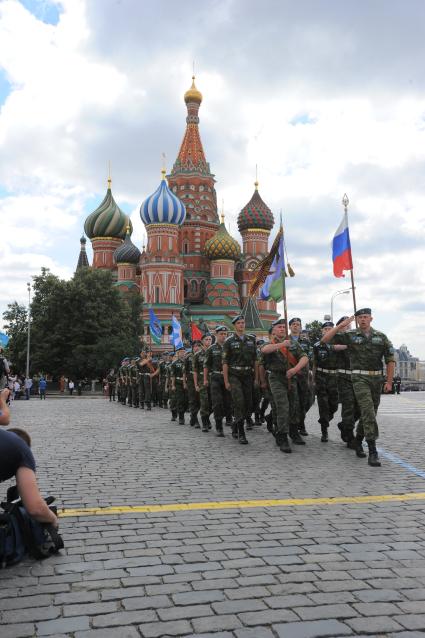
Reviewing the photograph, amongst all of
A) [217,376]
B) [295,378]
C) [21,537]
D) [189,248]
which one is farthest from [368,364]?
[189,248]

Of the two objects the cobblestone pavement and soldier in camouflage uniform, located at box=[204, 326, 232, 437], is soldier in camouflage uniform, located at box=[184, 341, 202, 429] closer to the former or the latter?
soldier in camouflage uniform, located at box=[204, 326, 232, 437]

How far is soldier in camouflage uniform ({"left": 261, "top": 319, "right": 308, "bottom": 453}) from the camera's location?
9.28 meters

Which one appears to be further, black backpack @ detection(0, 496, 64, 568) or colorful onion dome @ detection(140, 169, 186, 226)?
colorful onion dome @ detection(140, 169, 186, 226)

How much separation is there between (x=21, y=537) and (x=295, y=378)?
664 cm

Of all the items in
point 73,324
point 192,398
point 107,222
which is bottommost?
point 192,398

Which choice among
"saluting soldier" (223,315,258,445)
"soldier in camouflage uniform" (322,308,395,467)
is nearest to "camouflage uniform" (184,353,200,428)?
"saluting soldier" (223,315,258,445)

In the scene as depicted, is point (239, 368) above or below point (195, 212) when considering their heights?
below

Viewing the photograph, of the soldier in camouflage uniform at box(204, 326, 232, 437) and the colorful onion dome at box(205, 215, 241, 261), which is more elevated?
the colorful onion dome at box(205, 215, 241, 261)

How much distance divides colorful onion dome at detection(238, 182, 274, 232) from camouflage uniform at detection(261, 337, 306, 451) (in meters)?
71.5

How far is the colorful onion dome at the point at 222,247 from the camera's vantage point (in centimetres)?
7312

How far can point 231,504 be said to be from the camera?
225 inches

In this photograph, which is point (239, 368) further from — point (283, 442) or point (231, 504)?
point (231, 504)

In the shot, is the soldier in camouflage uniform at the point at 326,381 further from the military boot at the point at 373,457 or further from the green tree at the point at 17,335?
the green tree at the point at 17,335

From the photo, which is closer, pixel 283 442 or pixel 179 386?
pixel 283 442
